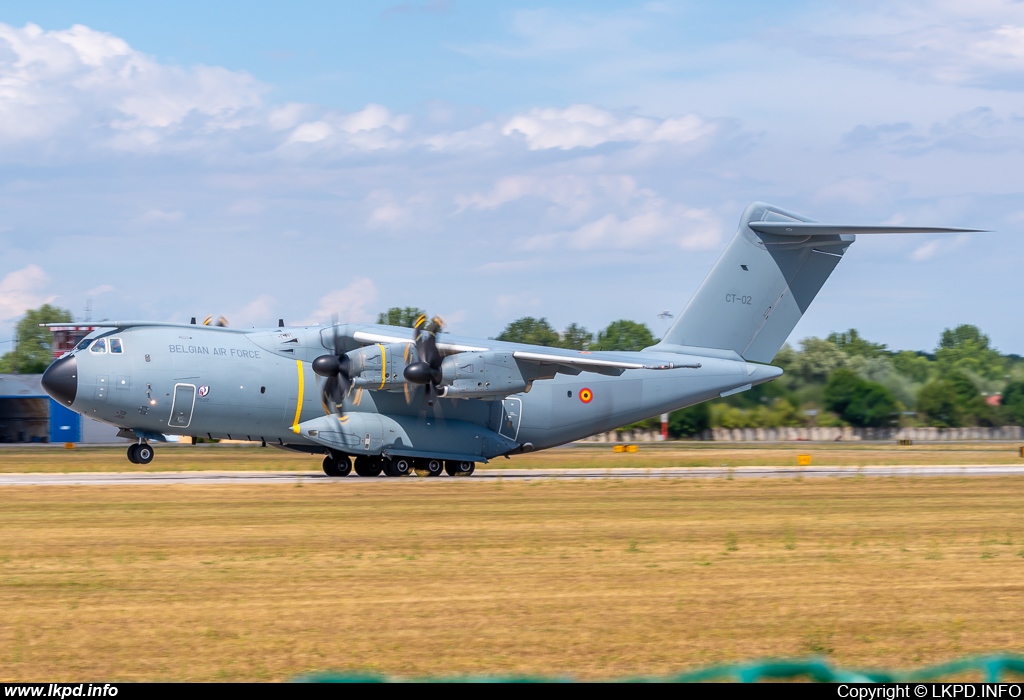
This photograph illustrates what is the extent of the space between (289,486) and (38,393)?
163 feet

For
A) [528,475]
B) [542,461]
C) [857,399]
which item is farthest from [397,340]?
[857,399]

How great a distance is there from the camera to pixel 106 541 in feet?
51.2

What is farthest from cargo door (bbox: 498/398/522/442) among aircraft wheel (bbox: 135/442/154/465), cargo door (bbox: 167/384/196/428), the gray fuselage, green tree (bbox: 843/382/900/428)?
green tree (bbox: 843/382/900/428)

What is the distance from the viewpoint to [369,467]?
30.3 metres

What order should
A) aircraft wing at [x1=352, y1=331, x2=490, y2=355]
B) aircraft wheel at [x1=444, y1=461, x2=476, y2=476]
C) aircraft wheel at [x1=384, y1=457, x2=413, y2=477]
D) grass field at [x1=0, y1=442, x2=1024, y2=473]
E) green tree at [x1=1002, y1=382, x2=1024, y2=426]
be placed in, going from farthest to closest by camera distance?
green tree at [x1=1002, y1=382, x2=1024, y2=426] → grass field at [x1=0, y1=442, x2=1024, y2=473] → aircraft wheel at [x1=444, y1=461, x2=476, y2=476] → aircraft wheel at [x1=384, y1=457, x2=413, y2=477] → aircraft wing at [x1=352, y1=331, x2=490, y2=355]

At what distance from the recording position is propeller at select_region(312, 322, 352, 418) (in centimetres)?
2852

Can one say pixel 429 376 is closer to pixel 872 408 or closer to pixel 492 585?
pixel 492 585

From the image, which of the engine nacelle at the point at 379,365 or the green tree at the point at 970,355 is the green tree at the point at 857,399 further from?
the engine nacelle at the point at 379,365

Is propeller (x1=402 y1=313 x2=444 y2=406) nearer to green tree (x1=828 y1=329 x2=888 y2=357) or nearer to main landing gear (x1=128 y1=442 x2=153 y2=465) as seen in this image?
main landing gear (x1=128 y1=442 x2=153 y2=465)

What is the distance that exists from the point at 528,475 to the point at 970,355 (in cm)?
8729

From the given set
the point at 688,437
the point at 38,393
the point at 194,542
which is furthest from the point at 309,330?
the point at 38,393

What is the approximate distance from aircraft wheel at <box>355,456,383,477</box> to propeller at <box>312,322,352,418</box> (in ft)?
6.55

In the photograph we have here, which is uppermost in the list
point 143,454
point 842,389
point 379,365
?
point 842,389
